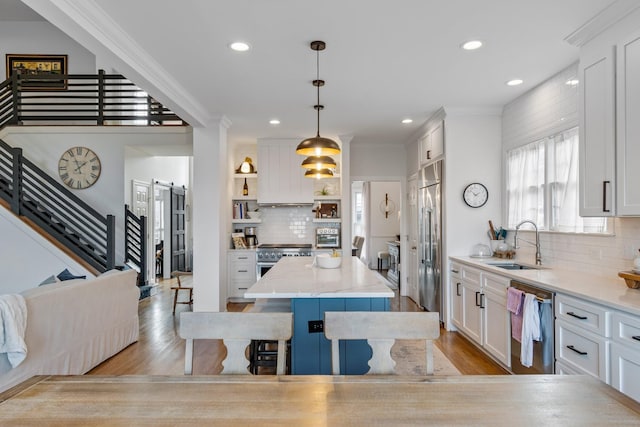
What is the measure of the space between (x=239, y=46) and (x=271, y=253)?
12.5ft

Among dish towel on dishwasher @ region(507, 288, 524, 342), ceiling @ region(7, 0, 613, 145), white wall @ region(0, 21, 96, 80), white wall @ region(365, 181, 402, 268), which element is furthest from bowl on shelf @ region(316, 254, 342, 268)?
white wall @ region(0, 21, 96, 80)

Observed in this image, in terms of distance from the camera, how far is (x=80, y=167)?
6.81 meters

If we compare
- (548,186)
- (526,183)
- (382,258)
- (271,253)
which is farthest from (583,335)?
(382,258)

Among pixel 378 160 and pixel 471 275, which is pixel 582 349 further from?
pixel 378 160

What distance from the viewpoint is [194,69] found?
3447 millimetres

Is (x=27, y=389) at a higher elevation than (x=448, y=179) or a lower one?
lower

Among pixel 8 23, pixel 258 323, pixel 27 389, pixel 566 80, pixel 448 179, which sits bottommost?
pixel 27 389

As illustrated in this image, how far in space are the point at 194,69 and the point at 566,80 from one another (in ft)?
10.9

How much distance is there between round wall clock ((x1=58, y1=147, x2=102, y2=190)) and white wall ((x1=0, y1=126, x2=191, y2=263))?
0.08 meters

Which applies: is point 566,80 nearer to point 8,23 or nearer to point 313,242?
point 313,242

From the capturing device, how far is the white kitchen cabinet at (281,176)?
6.47 meters

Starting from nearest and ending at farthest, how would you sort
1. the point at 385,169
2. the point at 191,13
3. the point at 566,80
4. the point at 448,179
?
the point at 191,13 → the point at 566,80 → the point at 448,179 → the point at 385,169

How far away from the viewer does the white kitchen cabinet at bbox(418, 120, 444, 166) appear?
4.81 metres

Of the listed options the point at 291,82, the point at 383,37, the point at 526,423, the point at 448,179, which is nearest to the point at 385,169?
the point at 448,179
